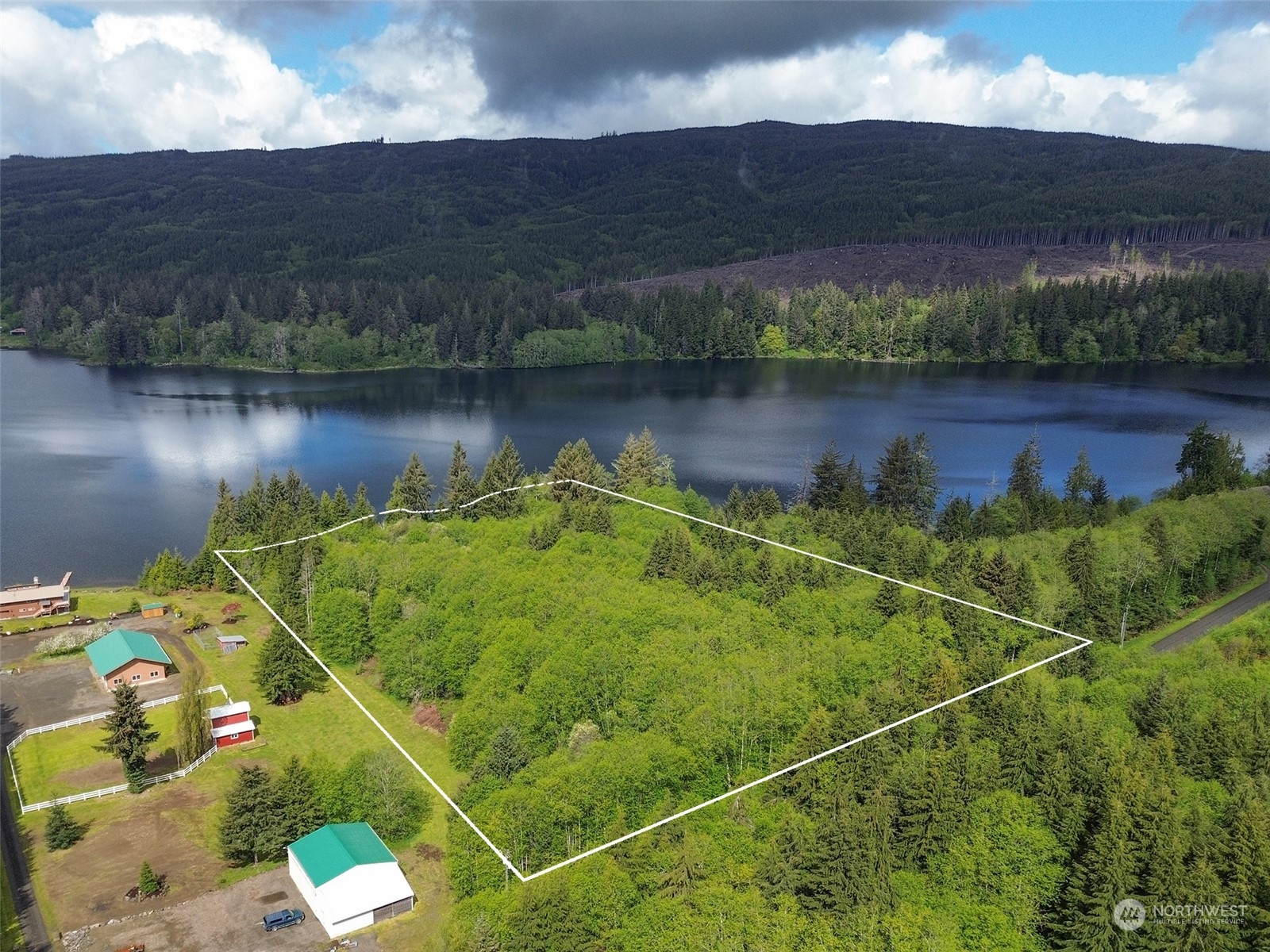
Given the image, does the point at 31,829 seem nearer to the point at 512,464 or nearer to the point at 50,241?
the point at 512,464

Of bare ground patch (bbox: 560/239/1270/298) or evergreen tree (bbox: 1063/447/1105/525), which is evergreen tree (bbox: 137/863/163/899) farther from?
bare ground patch (bbox: 560/239/1270/298)

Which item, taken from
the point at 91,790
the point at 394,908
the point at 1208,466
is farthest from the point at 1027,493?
the point at 91,790

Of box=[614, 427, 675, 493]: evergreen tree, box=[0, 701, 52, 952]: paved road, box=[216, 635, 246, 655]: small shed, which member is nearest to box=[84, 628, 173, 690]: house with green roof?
box=[216, 635, 246, 655]: small shed

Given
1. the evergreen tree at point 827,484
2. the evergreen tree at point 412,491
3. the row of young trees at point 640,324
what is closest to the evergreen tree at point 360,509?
the evergreen tree at point 412,491

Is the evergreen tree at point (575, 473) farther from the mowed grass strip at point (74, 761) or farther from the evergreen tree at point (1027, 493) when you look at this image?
the mowed grass strip at point (74, 761)

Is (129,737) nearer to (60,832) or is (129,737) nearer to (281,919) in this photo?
(60,832)

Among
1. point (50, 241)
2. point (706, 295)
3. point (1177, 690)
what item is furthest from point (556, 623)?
point (50, 241)
